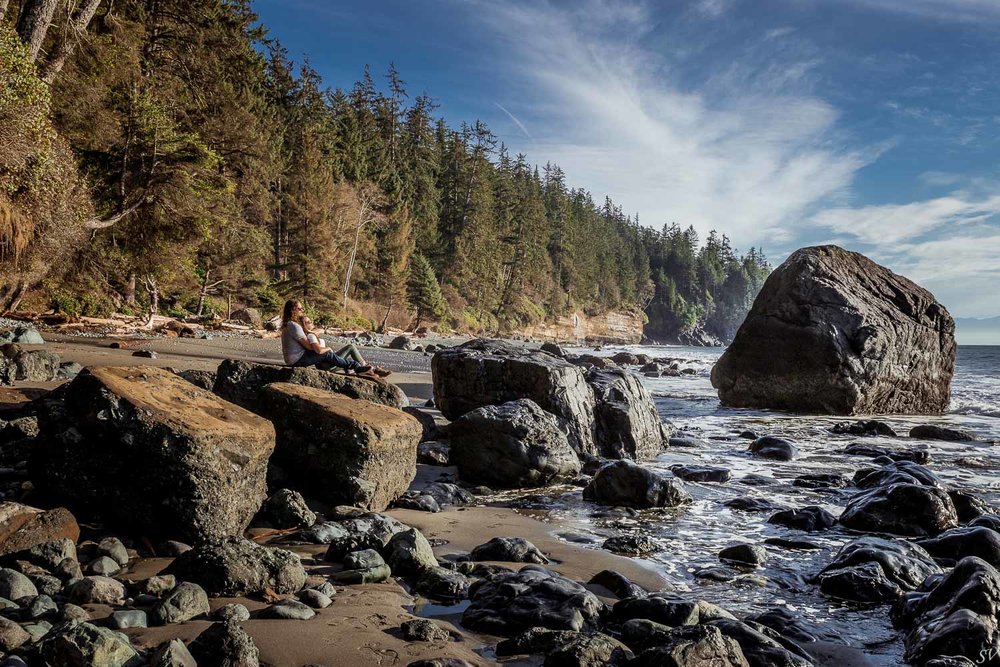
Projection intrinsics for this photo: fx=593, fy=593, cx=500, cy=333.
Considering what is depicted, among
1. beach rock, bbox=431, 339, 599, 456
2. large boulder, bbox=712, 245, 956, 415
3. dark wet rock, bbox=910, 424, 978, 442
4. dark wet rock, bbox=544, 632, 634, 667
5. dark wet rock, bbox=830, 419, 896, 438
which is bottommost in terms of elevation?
dark wet rock, bbox=544, 632, 634, 667

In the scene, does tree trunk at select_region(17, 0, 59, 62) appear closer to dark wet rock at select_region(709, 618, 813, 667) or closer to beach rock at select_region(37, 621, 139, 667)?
beach rock at select_region(37, 621, 139, 667)

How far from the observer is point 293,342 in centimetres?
877

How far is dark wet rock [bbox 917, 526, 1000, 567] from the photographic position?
169 inches

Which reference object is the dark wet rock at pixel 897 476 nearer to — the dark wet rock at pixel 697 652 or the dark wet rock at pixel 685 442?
the dark wet rock at pixel 685 442

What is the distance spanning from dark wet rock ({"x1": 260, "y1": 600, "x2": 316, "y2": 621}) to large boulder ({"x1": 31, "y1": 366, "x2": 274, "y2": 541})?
1126 mm

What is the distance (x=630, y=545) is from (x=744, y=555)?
2.62 feet

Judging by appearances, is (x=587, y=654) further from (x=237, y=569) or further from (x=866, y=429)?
(x=866, y=429)

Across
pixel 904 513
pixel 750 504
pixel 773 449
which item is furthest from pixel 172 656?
pixel 773 449

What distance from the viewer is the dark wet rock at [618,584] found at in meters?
3.53

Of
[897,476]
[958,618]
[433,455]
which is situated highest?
[897,476]

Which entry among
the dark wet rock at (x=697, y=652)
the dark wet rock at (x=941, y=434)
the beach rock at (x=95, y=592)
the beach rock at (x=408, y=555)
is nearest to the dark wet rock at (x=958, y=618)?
the dark wet rock at (x=697, y=652)

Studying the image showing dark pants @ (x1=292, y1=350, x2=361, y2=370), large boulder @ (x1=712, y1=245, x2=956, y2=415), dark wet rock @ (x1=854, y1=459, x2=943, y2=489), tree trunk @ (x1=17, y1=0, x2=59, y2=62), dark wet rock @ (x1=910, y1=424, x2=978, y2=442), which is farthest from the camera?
large boulder @ (x1=712, y1=245, x2=956, y2=415)

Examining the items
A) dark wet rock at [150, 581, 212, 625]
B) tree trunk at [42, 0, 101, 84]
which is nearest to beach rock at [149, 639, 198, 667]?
dark wet rock at [150, 581, 212, 625]

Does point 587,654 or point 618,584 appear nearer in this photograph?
point 587,654
